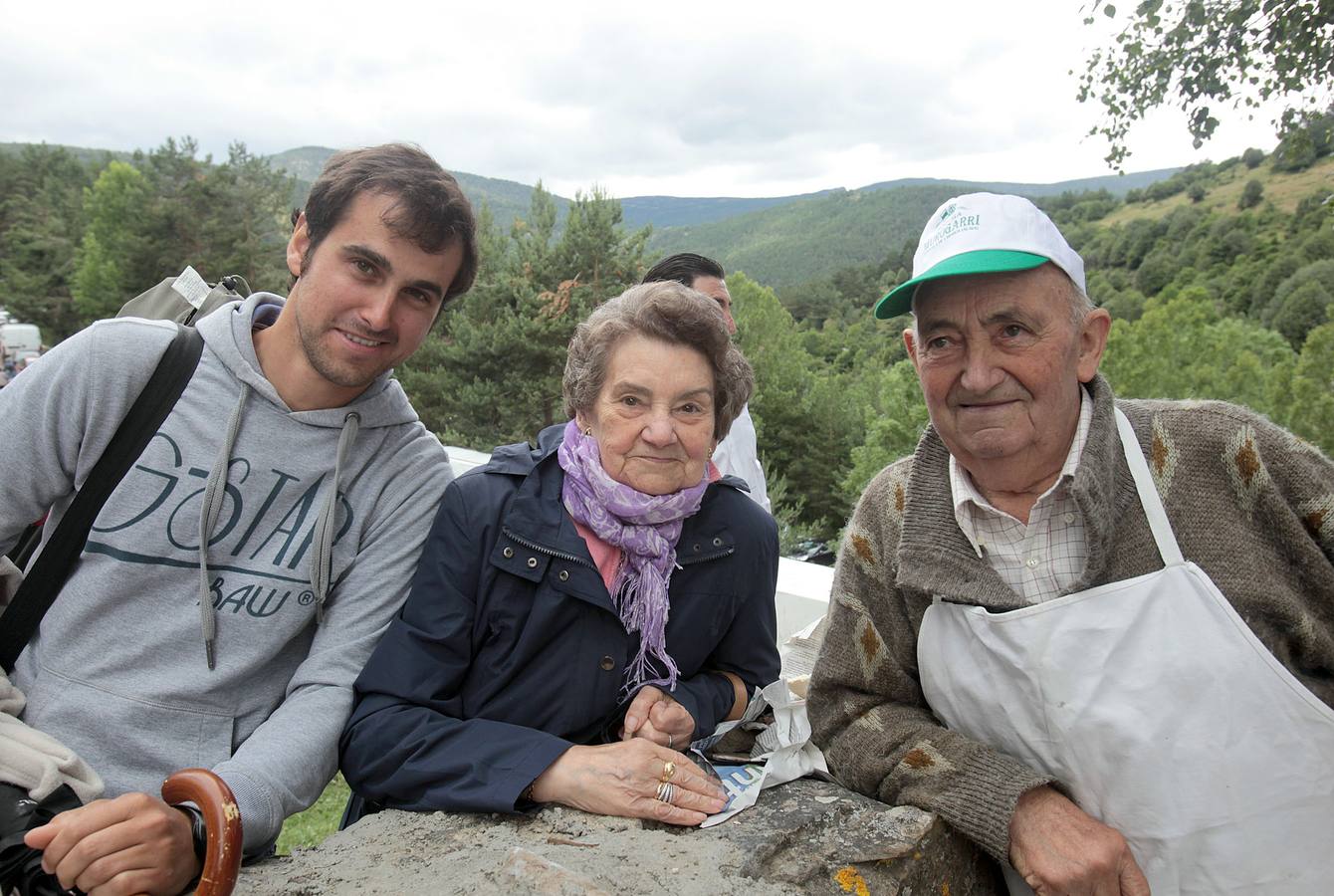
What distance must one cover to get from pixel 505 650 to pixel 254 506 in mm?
674

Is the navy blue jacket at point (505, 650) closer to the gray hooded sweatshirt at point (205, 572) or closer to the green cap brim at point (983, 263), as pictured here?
the gray hooded sweatshirt at point (205, 572)

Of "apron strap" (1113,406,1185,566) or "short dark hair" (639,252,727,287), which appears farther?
"short dark hair" (639,252,727,287)

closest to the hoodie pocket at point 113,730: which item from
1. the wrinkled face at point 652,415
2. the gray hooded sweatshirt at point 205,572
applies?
the gray hooded sweatshirt at point 205,572

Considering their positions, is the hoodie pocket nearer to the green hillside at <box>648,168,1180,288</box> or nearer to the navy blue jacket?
the navy blue jacket

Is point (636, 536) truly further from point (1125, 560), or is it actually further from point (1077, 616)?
point (1125, 560)

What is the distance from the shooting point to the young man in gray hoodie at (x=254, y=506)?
1810 mm

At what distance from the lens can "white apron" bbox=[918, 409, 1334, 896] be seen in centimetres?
170

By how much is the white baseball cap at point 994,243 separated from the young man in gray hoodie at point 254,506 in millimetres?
1176

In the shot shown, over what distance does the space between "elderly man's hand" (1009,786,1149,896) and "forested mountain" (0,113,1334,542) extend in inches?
120

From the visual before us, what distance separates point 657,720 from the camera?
1.91 metres

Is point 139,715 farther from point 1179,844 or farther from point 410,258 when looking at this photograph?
point 1179,844

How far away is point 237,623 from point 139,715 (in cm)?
26

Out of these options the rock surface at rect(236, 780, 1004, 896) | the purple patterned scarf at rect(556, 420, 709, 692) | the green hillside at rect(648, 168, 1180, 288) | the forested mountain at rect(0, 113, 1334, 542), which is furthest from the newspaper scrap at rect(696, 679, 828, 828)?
the green hillside at rect(648, 168, 1180, 288)

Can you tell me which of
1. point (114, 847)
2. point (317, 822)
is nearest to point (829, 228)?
point (317, 822)
